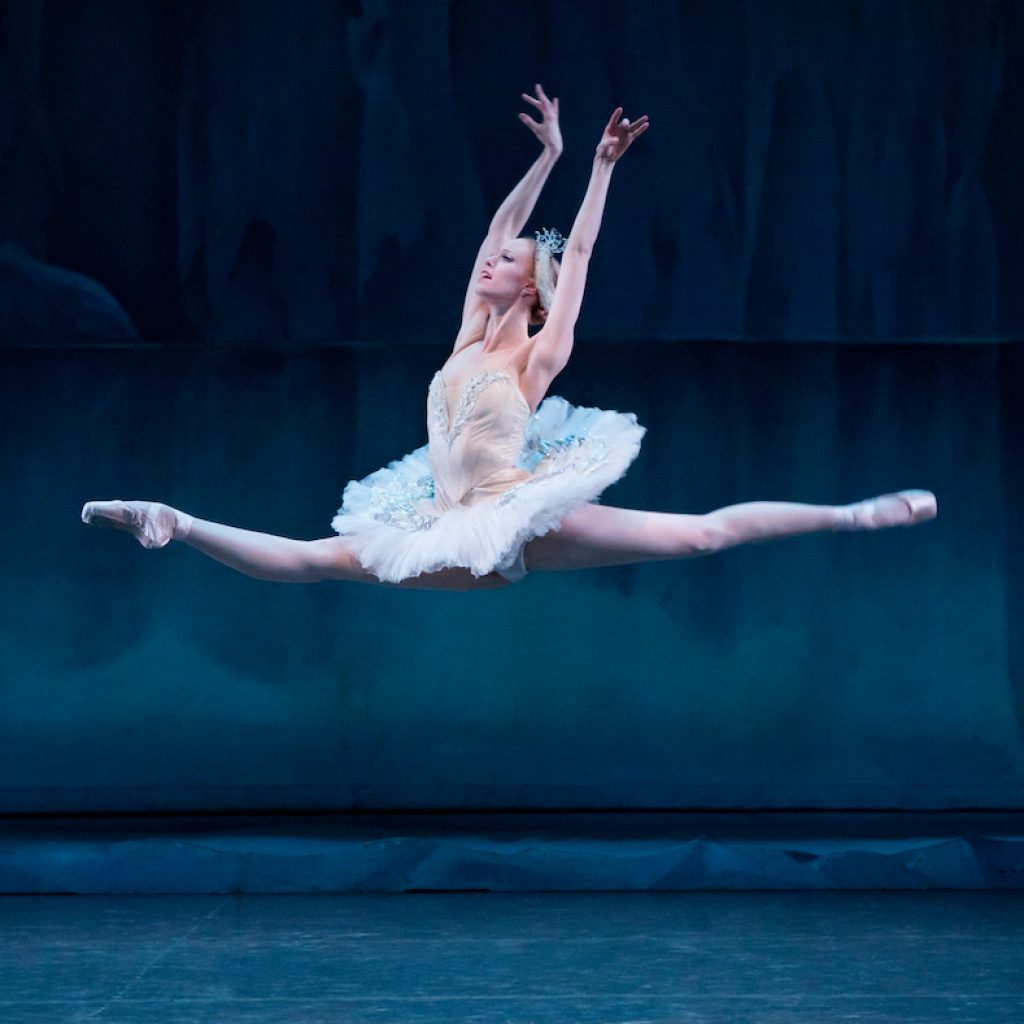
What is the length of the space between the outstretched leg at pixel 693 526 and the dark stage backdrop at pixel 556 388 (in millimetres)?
1955

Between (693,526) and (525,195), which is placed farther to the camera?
(525,195)

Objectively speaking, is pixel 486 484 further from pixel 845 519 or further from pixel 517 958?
pixel 517 958

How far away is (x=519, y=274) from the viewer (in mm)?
3717

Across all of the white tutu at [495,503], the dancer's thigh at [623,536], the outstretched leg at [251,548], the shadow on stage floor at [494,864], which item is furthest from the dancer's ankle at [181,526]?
the shadow on stage floor at [494,864]

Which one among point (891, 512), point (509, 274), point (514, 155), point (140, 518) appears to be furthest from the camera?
point (514, 155)

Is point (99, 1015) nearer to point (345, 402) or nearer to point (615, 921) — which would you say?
point (615, 921)

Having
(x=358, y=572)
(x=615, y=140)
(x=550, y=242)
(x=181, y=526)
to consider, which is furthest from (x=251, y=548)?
(x=615, y=140)

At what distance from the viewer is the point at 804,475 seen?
546 cm

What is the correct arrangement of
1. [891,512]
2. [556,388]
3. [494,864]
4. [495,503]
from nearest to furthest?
[891,512]
[495,503]
[494,864]
[556,388]

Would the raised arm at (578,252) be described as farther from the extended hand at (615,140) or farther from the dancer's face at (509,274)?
the dancer's face at (509,274)

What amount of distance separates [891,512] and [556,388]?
2.25 metres

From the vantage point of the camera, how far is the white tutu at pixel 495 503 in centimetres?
338

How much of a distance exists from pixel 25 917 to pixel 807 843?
2600 mm

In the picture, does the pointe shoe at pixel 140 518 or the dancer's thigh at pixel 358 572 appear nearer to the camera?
the pointe shoe at pixel 140 518
